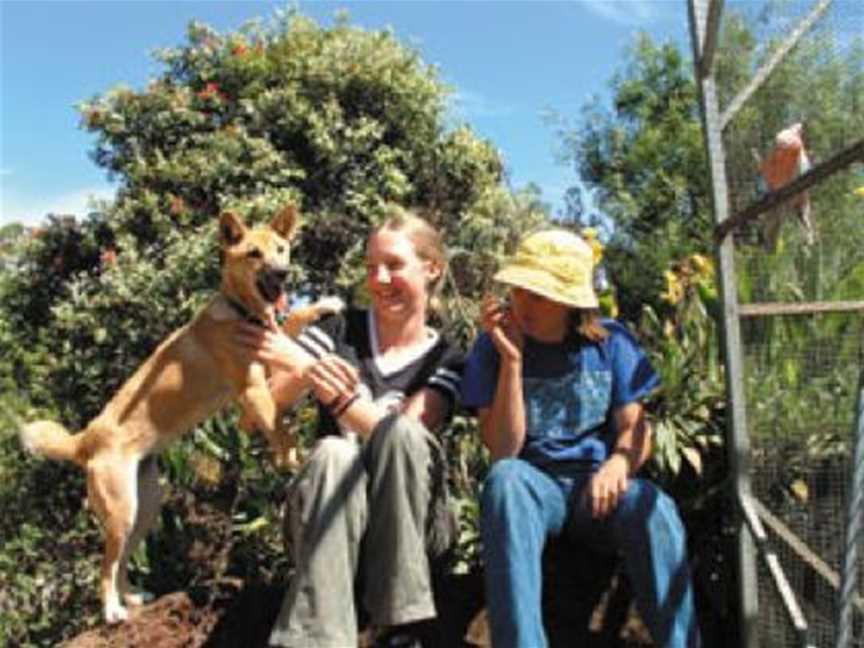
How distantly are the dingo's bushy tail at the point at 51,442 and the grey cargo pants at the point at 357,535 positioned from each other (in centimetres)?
175

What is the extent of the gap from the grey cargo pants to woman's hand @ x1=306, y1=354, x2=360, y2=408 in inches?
7.9

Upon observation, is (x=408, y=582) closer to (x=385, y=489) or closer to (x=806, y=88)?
(x=385, y=489)

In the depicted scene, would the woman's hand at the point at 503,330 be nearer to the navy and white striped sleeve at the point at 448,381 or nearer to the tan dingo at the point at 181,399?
the navy and white striped sleeve at the point at 448,381

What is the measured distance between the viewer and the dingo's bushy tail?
14.4 ft

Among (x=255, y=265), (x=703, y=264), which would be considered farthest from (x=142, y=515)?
(x=703, y=264)

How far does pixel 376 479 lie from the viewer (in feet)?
9.82

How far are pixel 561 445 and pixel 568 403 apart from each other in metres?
0.13

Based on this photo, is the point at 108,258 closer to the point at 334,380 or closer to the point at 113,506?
the point at 113,506

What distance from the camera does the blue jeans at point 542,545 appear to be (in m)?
2.79

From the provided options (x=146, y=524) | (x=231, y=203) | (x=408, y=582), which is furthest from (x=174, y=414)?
(x=231, y=203)

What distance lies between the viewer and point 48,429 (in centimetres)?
448

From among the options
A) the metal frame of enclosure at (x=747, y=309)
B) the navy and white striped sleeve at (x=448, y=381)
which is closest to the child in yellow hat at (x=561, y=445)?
the navy and white striped sleeve at (x=448, y=381)

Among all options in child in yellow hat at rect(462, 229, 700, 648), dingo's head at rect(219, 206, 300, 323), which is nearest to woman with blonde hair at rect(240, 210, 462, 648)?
child in yellow hat at rect(462, 229, 700, 648)

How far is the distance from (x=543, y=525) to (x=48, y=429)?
2389 mm
